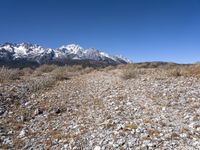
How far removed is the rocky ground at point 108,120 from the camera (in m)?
9.26

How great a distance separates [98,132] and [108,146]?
1.63m

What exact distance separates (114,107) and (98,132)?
3.98m

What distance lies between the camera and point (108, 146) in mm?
8984

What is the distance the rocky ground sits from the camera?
9.26m

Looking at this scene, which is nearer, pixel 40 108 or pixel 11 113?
pixel 11 113

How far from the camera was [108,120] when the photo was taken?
1190cm

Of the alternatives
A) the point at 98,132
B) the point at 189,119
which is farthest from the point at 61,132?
the point at 189,119

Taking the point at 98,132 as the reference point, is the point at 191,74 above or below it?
above

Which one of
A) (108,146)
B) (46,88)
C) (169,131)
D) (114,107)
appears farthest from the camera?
(46,88)

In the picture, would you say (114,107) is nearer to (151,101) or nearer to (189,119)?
(151,101)

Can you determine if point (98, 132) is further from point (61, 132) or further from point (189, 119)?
point (189, 119)

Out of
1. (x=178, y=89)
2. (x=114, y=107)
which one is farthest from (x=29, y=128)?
(x=178, y=89)

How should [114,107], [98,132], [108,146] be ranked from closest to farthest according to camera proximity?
[108,146] → [98,132] → [114,107]

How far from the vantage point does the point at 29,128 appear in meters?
12.2
